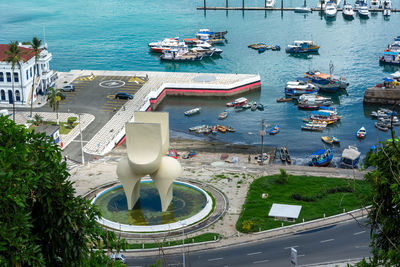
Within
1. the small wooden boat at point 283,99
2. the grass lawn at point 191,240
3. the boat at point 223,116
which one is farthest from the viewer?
the small wooden boat at point 283,99

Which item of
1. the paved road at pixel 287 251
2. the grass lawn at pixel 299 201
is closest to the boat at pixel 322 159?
the grass lawn at pixel 299 201

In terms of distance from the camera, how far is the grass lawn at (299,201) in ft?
245

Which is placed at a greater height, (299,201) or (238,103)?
(299,201)

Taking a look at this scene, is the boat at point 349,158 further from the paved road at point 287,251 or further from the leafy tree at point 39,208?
the leafy tree at point 39,208

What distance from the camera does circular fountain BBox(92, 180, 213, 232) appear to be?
73812 mm

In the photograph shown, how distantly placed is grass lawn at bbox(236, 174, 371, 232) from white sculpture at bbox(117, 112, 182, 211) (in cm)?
1015

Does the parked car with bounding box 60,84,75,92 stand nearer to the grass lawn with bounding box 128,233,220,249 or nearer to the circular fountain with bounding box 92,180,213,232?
the circular fountain with bounding box 92,180,213,232

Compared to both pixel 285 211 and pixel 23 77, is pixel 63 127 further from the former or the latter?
pixel 285 211

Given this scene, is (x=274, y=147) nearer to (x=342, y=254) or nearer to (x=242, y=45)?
(x=342, y=254)

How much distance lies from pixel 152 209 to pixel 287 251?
18825mm

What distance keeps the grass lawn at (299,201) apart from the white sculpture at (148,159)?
10146mm

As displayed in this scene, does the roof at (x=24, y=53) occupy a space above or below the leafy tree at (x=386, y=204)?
below

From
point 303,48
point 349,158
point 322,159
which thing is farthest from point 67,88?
point 303,48

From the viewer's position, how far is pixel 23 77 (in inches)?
4744
